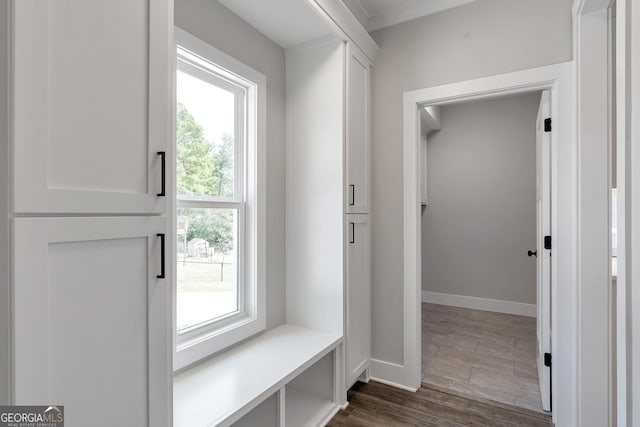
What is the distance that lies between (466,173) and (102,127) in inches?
167

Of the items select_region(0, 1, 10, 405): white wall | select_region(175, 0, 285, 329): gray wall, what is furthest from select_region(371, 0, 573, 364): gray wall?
select_region(0, 1, 10, 405): white wall

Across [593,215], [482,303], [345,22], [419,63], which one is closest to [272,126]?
[345,22]

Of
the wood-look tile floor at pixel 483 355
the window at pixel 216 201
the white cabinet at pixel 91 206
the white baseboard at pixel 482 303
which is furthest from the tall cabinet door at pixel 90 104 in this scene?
the white baseboard at pixel 482 303

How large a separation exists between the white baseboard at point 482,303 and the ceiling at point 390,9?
3.42 m

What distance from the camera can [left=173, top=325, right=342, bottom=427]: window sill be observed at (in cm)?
130

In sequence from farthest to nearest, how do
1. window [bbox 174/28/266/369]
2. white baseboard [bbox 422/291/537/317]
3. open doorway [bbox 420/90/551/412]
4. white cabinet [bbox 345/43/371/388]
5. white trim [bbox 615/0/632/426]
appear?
white baseboard [bbox 422/291/537/317] < open doorway [bbox 420/90/551/412] < white cabinet [bbox 345/43/371/388] < window [bbox 174/28/266/369] < white trim [bbox 615/0/632/426]

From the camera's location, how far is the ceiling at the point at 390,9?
2279 millimetres

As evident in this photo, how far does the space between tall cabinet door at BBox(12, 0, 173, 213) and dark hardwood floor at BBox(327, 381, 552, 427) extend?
5.89 feet

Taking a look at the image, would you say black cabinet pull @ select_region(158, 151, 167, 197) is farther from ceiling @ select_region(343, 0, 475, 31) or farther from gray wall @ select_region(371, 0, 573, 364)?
ceiling @ select_region(343, 0, 475, 31)

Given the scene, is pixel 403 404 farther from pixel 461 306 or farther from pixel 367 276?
pixel 461 306

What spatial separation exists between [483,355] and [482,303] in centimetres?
148

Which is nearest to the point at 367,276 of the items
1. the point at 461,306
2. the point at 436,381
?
the point at 436,381

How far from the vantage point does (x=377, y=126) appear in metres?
2.50

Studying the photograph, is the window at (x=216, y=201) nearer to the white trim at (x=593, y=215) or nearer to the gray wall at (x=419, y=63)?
the gray wall at (x=419, y=63)
